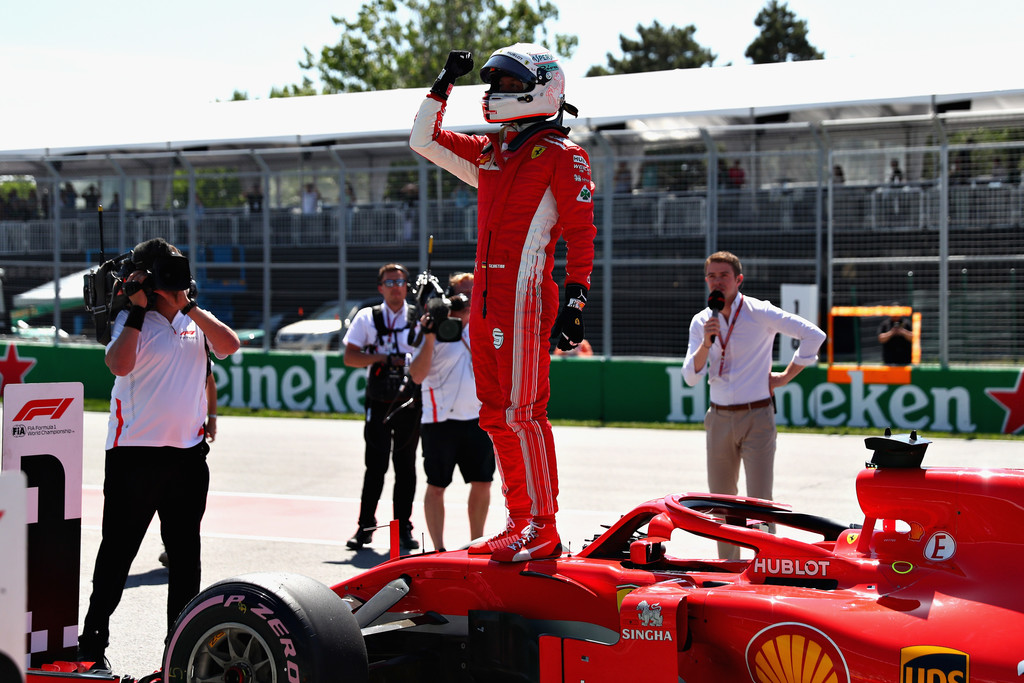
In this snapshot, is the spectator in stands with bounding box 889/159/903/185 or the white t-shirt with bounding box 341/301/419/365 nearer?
the white t-shirt with bounding box 341/301/419/365

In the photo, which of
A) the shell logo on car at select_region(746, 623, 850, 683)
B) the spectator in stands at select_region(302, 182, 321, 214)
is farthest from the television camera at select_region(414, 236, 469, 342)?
the spectator in stands at select_region(302, 182, 321, 214)

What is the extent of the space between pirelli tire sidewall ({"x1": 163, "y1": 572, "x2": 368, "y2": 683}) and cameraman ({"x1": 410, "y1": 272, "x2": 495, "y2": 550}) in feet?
10.5

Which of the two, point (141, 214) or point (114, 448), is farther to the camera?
point (141, 214)

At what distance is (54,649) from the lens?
425 cm

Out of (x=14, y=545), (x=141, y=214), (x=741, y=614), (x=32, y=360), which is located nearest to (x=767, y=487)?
(x=741, y=614)

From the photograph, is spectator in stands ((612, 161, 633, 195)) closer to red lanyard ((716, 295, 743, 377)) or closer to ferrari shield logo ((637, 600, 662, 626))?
red lanyard ((716, 295, 743, 377))

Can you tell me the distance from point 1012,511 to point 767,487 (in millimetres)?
2909

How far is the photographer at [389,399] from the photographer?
7590mm

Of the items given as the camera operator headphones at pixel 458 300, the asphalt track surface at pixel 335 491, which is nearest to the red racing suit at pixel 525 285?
the asphalt track surface at pixel 335 491

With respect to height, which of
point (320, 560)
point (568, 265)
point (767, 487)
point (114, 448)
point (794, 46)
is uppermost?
point (794, 46)

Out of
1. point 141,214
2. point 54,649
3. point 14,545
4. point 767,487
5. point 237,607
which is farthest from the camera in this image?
point 141,214

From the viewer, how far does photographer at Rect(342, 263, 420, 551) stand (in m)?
7.59

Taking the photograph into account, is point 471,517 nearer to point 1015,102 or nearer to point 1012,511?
point 1012,511

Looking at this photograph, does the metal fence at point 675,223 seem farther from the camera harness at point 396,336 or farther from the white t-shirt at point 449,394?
the white t-shirt at point 449,394
